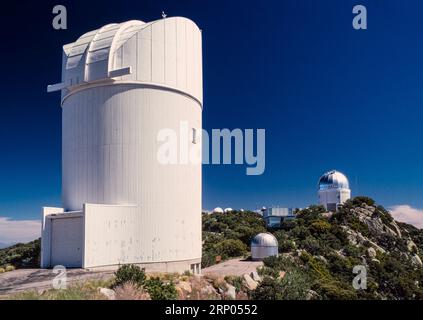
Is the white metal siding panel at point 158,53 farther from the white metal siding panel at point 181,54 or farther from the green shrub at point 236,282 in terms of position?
the green shrub at point 236,282

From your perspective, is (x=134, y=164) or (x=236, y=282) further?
(x=134, y=164)

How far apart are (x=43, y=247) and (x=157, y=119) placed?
724cm

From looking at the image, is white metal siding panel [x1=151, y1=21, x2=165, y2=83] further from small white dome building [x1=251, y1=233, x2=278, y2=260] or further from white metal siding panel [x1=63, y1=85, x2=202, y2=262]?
small white dome building [x1=251, y1=233, x2=278, y2=260]

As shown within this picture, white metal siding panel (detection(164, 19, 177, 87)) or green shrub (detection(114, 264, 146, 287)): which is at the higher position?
white metal siding panel (detection(164, 19, 177, 87))

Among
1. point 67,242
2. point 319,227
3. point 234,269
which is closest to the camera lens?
point 67,242

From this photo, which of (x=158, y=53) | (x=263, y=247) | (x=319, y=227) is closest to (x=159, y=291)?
(x=158, y=53)

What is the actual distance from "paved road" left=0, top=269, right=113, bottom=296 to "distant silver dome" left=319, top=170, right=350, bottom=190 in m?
41.6

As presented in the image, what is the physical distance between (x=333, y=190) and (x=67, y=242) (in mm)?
40780

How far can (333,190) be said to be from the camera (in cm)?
4872

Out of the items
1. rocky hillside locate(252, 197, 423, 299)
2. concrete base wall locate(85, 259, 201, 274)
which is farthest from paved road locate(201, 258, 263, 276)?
concrete base wall locate(85, 259, 201, 274)

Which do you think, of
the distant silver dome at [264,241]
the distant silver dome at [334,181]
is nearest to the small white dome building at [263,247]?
the distant silver dome at [264,241]

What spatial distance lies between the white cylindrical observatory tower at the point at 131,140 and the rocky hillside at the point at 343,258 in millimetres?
5133

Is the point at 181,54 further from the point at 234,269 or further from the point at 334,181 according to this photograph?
the point at 334,181

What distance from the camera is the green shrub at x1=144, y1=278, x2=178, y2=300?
30.2ft
